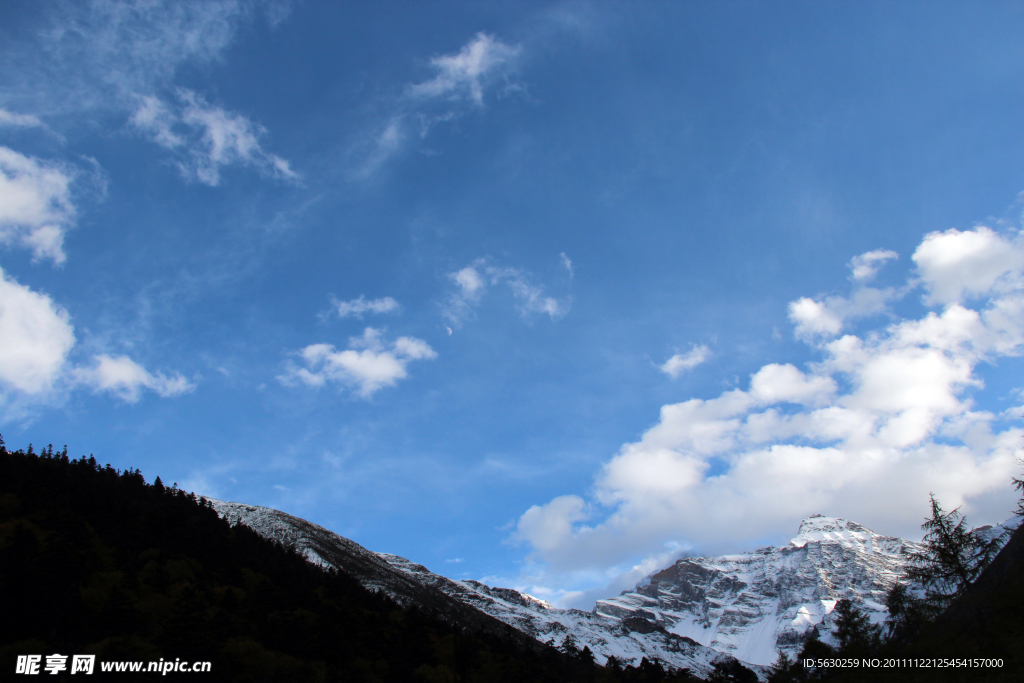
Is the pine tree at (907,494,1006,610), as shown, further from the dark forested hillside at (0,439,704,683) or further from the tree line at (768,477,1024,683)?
the dark forested hillside at (0,439,704,683)

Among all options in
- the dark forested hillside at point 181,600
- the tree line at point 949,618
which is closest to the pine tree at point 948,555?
the tree line at point 949,618

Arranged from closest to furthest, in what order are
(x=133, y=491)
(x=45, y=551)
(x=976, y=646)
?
1. (x=976, y=646)
2. (x=45, y=551)
3. (x=133, y=491)

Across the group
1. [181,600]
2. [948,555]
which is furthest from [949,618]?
[181,600]

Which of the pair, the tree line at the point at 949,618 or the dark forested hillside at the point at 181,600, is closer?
the tree line at the point at 949,618

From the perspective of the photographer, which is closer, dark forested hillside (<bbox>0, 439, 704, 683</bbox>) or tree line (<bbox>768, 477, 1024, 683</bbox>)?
tree line (<bbox>768, 477, 1024, 683</bbox>)

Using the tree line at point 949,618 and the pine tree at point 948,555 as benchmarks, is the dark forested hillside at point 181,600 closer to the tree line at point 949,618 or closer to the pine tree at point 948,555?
the tree line at point 949,618

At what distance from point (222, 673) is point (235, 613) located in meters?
17.2

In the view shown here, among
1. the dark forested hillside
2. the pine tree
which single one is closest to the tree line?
the pine tree

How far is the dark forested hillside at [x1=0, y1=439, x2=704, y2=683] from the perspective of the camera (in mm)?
52750

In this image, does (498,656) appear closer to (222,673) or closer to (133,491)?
(222,673)

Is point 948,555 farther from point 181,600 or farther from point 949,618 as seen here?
point 181,600

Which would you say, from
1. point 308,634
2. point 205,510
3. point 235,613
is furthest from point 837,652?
point 205,510

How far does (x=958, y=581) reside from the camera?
5281 centimetres

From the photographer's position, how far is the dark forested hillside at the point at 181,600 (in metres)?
52.8
